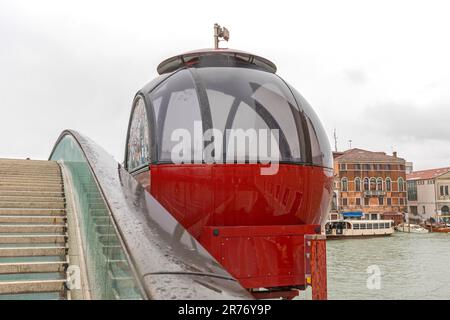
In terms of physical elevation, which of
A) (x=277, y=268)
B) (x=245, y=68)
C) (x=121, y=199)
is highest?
(x=245, y=68)

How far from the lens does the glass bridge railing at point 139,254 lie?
7.99 feet

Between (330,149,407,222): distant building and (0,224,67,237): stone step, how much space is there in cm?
5895

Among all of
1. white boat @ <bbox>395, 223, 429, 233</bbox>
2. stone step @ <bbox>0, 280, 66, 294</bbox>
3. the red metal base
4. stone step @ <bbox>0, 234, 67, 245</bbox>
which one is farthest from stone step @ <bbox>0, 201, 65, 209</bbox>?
white boat @ <bbox>395, 223, 429, 233</bbox>

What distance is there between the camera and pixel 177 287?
2.38 metres

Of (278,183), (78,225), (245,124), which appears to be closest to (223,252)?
(278,183)

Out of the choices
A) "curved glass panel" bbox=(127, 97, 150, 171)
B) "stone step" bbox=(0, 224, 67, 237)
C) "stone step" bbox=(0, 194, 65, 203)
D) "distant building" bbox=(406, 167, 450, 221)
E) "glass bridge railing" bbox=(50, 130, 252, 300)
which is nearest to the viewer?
"glass bridge railing" bbox=(50, 130, 252, 300)

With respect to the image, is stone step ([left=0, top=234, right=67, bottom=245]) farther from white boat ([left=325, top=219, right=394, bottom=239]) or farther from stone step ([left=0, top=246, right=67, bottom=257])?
white boat ([left=325, top=219, right=394, bottom=239])

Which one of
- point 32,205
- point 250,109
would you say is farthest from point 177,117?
point 32,205

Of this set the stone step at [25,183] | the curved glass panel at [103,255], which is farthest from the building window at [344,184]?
the curved glass panel at [103,255]

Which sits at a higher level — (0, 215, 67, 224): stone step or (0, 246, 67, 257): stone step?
(0, 215, 67, 224): stone step

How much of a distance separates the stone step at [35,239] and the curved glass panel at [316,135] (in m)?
3.41

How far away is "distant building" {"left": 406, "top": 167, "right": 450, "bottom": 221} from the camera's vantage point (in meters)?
68.2
